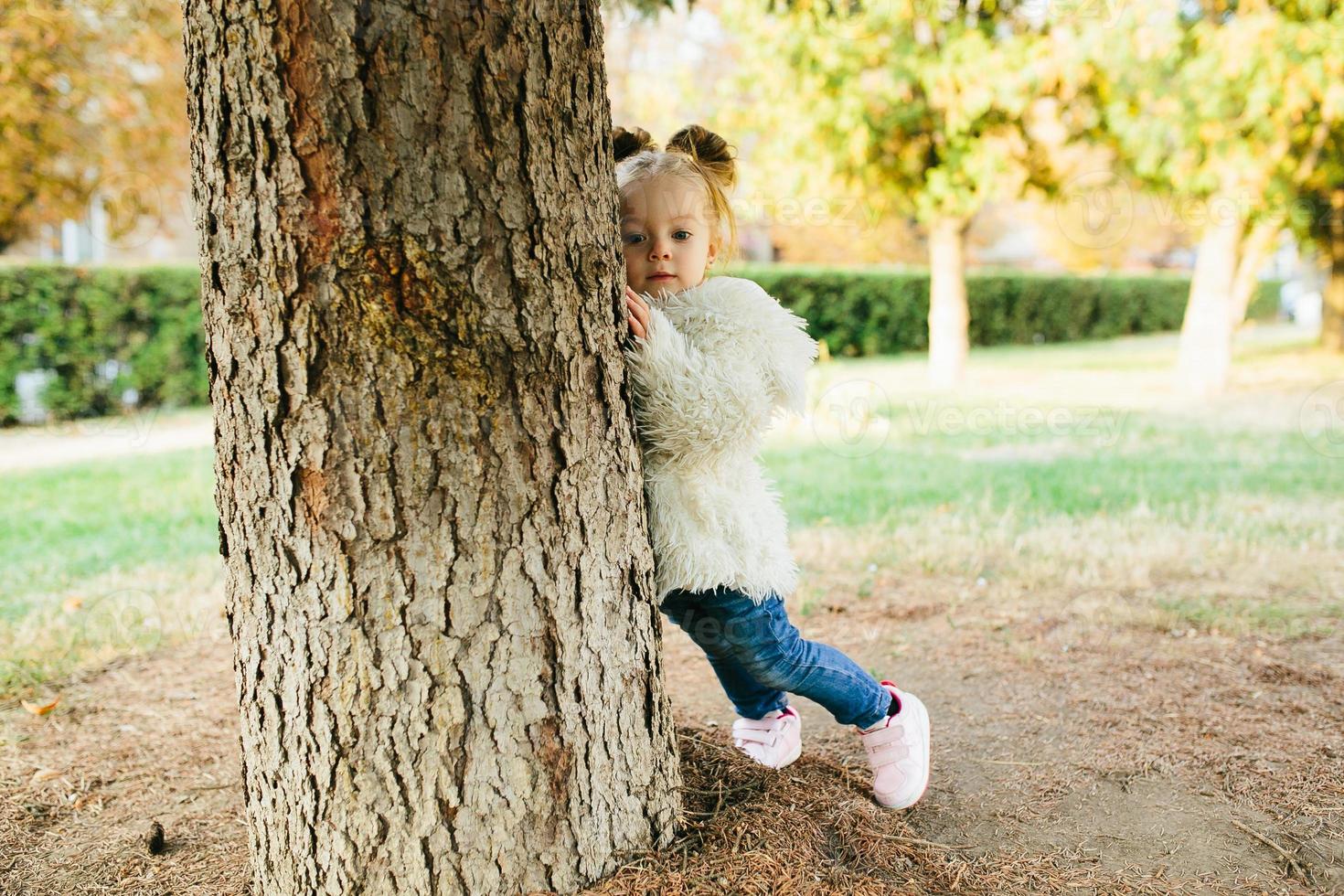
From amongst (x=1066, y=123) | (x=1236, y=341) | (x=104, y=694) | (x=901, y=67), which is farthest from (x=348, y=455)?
(x=1236, y=341)

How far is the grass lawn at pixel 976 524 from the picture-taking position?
3.88m

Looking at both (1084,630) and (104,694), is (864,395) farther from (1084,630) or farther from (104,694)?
(104,694)

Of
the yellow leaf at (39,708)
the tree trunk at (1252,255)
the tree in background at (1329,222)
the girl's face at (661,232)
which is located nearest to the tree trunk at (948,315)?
the tree trunk at (1252,255)

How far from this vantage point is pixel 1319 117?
9273 mm

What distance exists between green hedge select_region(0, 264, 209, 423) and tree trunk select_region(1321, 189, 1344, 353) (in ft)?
50.1

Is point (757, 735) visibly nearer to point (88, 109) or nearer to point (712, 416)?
point (712, 416)

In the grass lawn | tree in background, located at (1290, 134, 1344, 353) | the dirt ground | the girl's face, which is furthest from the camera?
tree in background, located at (1290, 134, 1344, 353)

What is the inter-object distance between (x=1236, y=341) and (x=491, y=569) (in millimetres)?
21046

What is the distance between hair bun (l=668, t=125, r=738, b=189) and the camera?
7.36 ft

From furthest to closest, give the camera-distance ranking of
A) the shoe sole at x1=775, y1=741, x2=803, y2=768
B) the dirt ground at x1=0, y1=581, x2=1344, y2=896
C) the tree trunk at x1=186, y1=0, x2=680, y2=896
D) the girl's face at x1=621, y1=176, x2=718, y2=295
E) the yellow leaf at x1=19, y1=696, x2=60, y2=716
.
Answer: the yellow leaf at x1=19, y1=696, x2=60, y2=716 < the shoe sole at x1=775, y1=741, x2=803, y2=768 < the girl's face at x1=621, y1=176, x2=718, y2=295 < the dirt ground at x1=0, y1=581, x2=1344, y2=896 < the tree trunk at x1=186, y1=0, x2=680, y2=896

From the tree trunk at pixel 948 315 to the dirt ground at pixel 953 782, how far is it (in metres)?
8.64

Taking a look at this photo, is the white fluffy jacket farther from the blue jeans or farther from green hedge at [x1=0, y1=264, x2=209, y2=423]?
green hedge at [x1=0, y1=264, x2=209, y2=423]

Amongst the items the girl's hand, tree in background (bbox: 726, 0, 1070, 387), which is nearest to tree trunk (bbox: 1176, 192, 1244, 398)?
tree in background (bbox: 726, 0, 1070, 387)

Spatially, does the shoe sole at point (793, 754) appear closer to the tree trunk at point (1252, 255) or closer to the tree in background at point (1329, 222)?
the tree in background at point (1329, 222)
